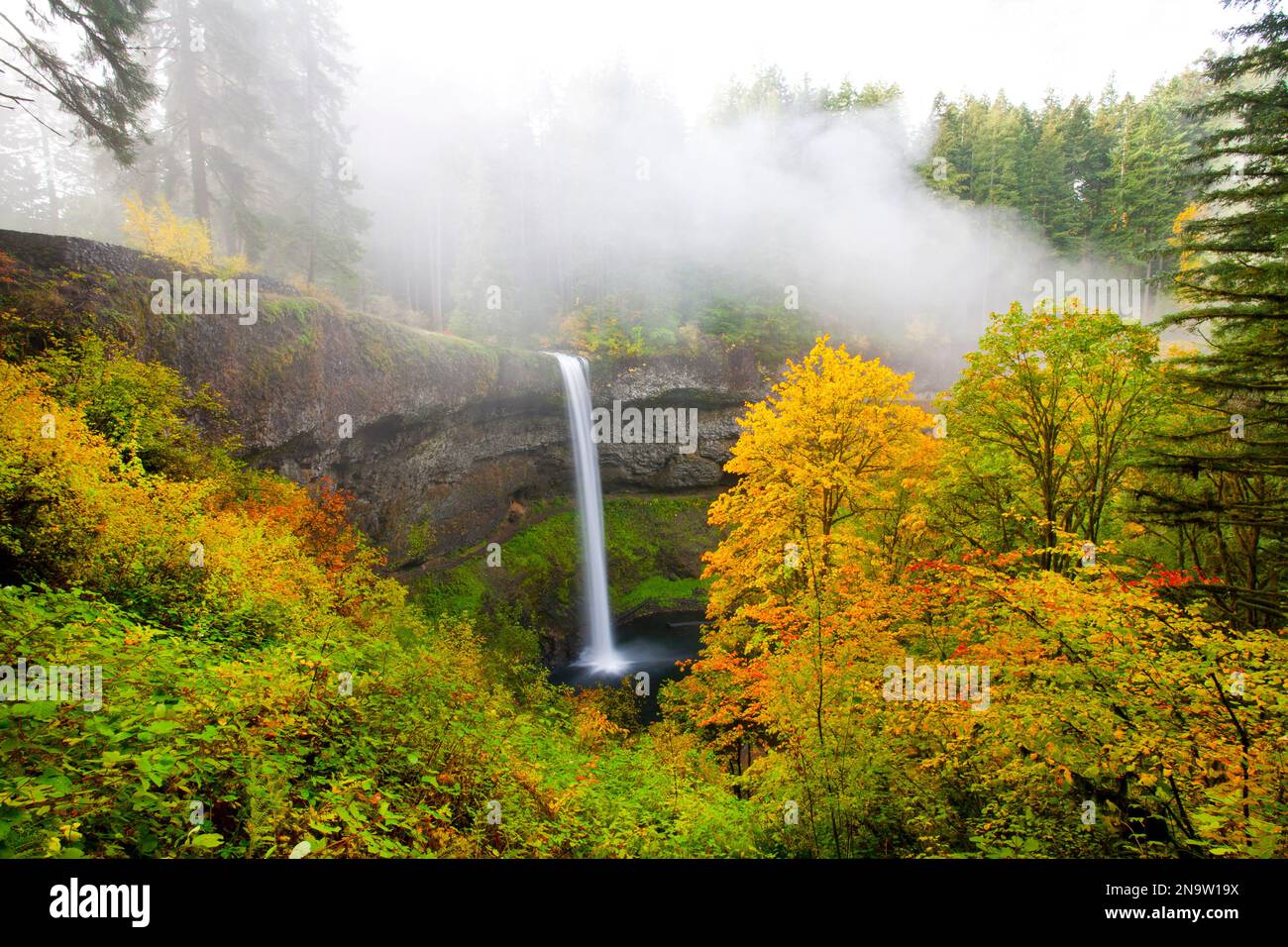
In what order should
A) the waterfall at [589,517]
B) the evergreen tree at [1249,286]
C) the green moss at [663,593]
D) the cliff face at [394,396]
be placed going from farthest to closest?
the green moss at [663,593] < the waterfall at [589,517] < the cliff face at [394,396] < the evergreen tree at [1249,286]

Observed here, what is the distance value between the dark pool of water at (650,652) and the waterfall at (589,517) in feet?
2.96

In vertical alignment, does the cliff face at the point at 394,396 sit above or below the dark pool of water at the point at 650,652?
above

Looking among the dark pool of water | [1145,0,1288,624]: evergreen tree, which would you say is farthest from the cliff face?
[1145,0,1288,624]: evergreen tree

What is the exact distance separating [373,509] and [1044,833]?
21061 millimetres

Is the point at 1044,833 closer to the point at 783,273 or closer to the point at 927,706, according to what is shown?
the point at 927,706

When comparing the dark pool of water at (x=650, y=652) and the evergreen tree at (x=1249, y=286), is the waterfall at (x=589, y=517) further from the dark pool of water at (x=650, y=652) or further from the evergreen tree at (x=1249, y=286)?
the evergreen tree at (x=1249, y=286)

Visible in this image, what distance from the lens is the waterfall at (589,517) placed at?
92.5ft


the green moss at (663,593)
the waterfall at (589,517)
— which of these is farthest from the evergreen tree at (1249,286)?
the waterfall at (589,517)

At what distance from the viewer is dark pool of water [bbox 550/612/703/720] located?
2505cm

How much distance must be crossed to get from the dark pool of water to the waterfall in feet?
2.96

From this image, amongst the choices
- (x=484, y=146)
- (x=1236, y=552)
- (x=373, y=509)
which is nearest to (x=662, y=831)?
(x=1236, y=552)

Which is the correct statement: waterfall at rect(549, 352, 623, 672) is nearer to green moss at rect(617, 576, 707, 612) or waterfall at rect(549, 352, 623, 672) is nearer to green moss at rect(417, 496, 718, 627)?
green moss at rect(417, 496, 718, 627)

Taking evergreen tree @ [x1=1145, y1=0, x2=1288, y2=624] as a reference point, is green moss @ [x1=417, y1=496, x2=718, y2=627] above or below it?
below

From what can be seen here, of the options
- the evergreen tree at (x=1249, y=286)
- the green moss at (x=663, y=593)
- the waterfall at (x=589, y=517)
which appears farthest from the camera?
→ the green moss at (x=663, y=593)
